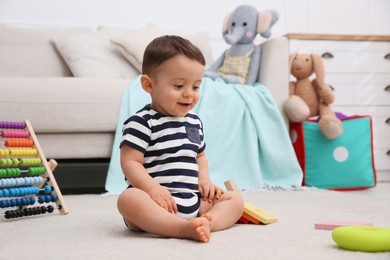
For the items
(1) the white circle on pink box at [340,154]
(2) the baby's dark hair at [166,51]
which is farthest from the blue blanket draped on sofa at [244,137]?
(2) the baby's dark hair at [166,51]

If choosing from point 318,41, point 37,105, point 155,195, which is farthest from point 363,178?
point 155,195

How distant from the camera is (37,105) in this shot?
82.9 inches

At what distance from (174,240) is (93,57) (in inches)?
67.6

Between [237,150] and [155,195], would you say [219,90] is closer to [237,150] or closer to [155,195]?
[237,150]

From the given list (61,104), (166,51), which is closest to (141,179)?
(166,51)

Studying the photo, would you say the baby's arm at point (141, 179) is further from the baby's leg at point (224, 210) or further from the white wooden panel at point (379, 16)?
the white wooden panel at point (379, 16)

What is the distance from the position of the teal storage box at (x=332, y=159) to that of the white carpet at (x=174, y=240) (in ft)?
2.28

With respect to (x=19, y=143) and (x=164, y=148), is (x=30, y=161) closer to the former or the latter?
(x=19, y=143)

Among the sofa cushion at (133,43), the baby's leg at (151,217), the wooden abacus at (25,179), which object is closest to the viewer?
the baby's leg at (151,217)

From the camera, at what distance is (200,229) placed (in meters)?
1.06

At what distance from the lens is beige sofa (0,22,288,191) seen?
6.93 ft

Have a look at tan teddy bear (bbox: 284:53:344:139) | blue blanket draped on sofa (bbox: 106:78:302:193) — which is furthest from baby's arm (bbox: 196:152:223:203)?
tan teddy bear (bbox: 284:53:344:139)

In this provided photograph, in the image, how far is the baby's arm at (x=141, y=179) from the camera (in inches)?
45.9

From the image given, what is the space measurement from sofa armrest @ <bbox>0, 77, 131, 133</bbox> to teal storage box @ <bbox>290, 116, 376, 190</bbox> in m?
0.84
